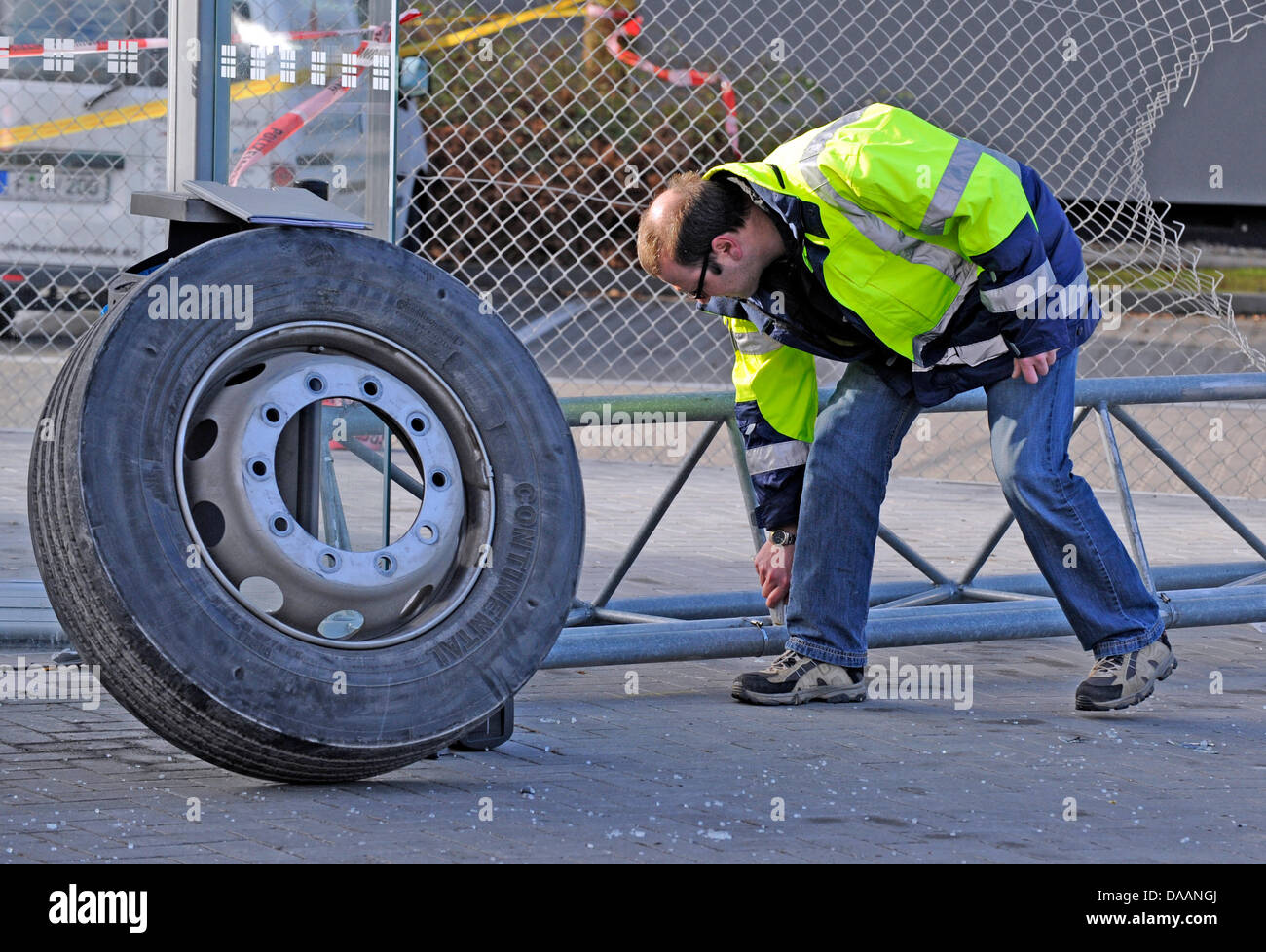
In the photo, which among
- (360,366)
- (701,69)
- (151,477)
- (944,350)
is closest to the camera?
(151,477)

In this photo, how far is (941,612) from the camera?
5039 millimetres

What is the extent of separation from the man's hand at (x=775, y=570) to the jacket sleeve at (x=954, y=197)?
1.00m

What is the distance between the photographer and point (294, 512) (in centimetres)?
369

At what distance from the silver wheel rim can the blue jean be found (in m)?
1.29

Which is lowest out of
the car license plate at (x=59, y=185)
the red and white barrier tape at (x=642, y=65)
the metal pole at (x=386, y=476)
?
the metal pole at (x=386, y=476)

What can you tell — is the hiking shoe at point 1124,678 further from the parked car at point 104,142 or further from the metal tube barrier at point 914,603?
the parked car at point 104,142

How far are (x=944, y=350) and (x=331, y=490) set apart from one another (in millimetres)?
1563

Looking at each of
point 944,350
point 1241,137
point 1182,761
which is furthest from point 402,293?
point 1241,137

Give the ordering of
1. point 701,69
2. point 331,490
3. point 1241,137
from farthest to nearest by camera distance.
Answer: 1. point 1241,137
2. point 701,69
3. point 331,490

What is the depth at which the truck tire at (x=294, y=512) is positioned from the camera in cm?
325

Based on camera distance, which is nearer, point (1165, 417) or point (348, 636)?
point (348, 636)

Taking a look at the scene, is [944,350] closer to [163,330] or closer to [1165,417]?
[163,330]
